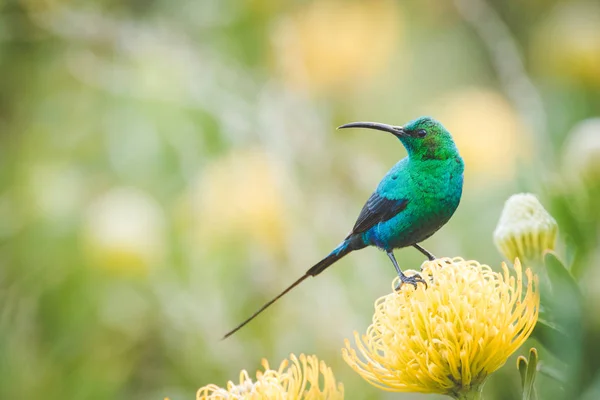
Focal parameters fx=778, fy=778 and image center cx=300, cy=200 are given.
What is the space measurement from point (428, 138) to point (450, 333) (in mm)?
177

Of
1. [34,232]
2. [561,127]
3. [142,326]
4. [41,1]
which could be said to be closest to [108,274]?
[142,326]

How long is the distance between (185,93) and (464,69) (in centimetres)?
82

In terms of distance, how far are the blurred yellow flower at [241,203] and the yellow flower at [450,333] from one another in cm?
77

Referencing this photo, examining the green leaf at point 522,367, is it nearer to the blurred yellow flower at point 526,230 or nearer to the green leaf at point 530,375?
the green leaf at point 530,375

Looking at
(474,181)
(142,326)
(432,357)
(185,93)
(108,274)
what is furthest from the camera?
(185,93)

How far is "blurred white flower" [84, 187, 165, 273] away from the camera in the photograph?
1.49 metres

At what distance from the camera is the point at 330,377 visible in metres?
0.71

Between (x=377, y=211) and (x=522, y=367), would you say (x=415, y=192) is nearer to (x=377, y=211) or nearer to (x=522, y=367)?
(x=377, y=211)

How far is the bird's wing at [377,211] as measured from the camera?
69cm

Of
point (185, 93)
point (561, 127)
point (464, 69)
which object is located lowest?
point (561, 127)

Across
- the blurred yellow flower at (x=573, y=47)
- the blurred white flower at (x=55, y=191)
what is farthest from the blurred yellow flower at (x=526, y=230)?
the blurred white flower at (x=55, y=191)

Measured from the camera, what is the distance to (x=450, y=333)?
2.29 feet

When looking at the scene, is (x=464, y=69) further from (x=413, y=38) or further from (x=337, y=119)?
(x=337, y=119)

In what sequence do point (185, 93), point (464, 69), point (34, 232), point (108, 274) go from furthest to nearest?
1. point (464, 69)
2. point (185, 93)
3. point (34, 232)
4. point (108, 274)
